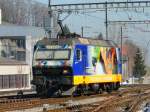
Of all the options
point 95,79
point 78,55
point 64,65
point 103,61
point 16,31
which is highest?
point 16,31

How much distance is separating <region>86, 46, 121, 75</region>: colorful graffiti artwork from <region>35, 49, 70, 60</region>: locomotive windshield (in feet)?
7.83

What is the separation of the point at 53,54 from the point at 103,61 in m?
5.05

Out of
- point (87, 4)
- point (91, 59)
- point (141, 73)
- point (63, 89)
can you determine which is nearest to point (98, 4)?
point (87, 4)

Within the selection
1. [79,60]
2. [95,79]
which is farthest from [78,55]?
[95,79]

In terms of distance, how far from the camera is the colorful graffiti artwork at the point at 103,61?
30.2m

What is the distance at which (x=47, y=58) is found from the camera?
91.5 ft

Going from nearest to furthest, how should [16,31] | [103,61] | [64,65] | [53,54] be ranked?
[64,65]
[53,54]
[103,61]
[16,31]

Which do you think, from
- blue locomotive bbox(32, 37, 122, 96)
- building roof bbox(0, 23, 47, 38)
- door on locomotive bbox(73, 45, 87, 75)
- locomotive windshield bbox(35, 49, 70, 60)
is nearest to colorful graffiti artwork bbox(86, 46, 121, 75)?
blue locomotive bbox(32, 37, 122, 96)

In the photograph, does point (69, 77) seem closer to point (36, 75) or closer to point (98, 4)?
point (36, 75)

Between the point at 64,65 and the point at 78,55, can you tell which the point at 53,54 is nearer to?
the point at 64,65

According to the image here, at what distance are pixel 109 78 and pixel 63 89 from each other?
6343 mm

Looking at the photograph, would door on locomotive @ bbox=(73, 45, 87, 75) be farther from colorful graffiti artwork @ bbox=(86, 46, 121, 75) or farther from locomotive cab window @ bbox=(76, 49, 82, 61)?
colorful graffiti artwork @ bbox=(86, 46, 121, 75)

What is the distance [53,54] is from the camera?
27.9 metres

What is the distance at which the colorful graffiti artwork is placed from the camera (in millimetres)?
30184
